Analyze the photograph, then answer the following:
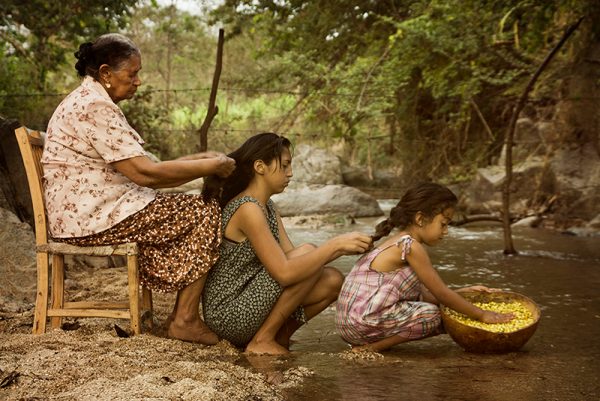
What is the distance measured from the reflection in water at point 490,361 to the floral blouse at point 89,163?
3.89 ft

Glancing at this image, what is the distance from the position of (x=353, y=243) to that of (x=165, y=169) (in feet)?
3.14

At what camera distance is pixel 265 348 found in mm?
3297

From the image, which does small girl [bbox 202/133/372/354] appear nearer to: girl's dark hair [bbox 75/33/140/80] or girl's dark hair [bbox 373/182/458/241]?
girl's dark hair [bbox 373/182/458/241]

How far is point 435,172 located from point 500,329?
1012 centimetres

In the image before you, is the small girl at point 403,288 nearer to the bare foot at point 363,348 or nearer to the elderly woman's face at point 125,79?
the bare foot at point 363,348

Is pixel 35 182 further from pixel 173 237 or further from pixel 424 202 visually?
pixel 424 202

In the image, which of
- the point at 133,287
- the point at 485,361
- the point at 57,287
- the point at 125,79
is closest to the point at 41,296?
the point at 57,287

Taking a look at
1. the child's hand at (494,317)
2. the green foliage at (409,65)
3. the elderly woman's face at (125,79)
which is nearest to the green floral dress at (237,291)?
the elderly woman's face at (125,79)

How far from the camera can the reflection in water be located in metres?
2.69

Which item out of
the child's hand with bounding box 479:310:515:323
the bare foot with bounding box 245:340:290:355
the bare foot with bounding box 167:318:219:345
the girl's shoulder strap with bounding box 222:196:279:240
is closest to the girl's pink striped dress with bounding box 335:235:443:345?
the child's hand with bounding box 479:310:515:323

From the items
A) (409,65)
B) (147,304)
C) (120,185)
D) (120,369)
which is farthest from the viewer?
(409,65)

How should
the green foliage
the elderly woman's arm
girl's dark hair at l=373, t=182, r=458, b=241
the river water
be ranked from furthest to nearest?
the green foliage → girl's dark hair at l=373, t=182, r=458, b=241 → the elderly woman's arm → the river water

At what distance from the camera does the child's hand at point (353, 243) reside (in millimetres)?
3143

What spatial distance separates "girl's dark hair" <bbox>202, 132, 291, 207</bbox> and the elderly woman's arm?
0.18m
